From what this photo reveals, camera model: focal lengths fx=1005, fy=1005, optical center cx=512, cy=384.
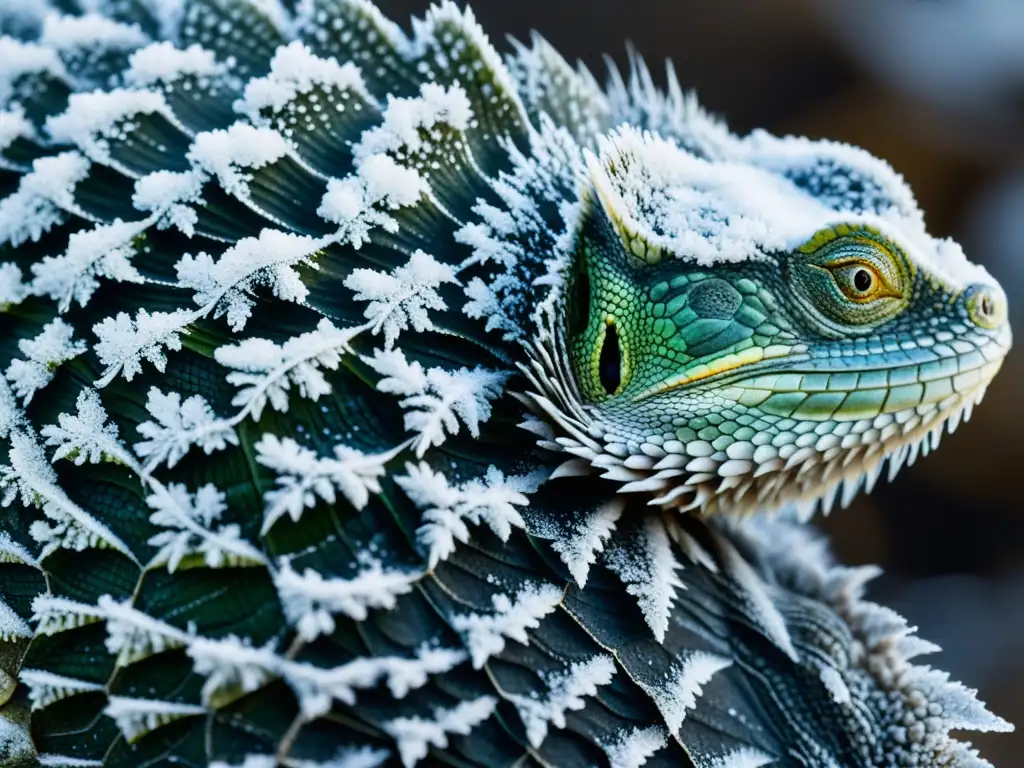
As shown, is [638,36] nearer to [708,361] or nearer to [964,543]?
[964,543]

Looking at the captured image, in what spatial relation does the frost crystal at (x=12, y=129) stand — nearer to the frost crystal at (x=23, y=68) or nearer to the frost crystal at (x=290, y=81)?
the frost crystal at (x=23, y=68)

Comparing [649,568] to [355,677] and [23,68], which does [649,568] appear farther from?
[23,68]

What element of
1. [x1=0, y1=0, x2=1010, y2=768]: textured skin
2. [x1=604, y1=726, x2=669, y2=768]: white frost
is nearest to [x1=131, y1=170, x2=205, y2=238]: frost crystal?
[x1=0, y1=0, x2=1010, y2=768]: textured skin

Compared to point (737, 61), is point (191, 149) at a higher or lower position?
lower

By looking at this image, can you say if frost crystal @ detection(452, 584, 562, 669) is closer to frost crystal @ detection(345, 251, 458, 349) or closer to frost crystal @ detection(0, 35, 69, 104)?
frost crystal @ detection(345, 251, 458, 349)

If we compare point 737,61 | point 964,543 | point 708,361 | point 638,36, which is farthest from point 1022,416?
point 708,361

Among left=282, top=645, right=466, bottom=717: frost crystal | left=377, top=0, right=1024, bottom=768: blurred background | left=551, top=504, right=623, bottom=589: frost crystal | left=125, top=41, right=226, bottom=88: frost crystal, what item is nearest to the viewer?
left=282, top=645, right=466, bottom=717: frost crystal
